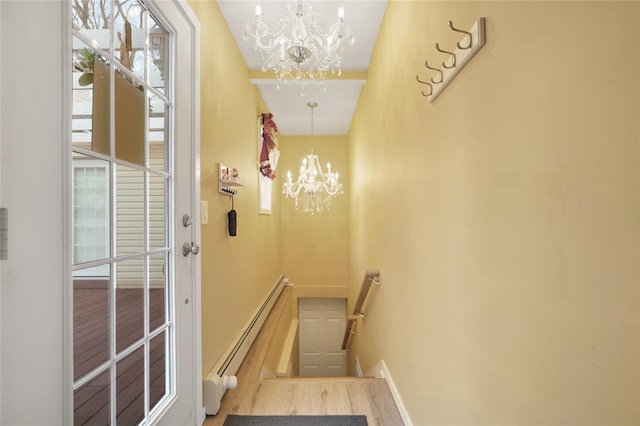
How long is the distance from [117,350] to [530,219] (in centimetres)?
134

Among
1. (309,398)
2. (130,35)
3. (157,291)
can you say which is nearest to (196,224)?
(157,291)

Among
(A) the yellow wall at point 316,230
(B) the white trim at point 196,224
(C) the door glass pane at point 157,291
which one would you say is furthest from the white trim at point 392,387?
(A) the yellow wall at point 316,230

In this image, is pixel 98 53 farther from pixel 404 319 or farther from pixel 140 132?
pixel 404 319

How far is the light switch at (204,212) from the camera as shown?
1.66 meters

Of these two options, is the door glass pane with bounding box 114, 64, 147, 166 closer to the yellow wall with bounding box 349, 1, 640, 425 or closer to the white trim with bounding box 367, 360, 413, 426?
the yellow wall with bounding box 349, 1, 640, 425

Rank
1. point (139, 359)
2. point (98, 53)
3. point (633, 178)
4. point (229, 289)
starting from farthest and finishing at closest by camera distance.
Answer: point (229, 289), point (139, 359), point (98, 53), point (633, 178)

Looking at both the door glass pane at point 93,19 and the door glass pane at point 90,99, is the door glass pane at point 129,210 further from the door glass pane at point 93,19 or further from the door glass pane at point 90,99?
the door glass pane at point 93,19

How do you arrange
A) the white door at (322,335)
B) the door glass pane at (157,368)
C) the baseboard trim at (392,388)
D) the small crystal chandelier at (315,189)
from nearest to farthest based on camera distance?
the door glass pane at (157,368) → the baseboard trim at (392,388) → the small crystal chandelier at (315,189) → the white door at (322,335)

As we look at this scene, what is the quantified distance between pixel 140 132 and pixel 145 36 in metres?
0.42

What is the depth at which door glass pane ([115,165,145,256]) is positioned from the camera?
1054 mm

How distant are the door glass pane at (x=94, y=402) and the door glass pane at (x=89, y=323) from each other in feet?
0.16

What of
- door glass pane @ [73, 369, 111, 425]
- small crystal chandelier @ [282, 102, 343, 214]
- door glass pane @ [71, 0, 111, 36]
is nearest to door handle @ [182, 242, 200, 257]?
door glass pane @ [73, 369, 111, 425]

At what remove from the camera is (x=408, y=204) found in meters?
1.60

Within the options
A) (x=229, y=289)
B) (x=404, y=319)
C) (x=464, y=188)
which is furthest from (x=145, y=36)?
(x=404, y=319)
